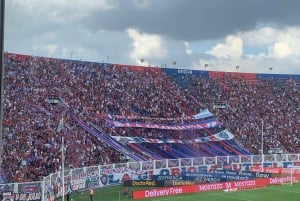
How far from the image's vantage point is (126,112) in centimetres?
5475

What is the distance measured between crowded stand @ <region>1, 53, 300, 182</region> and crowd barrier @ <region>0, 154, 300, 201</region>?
317cm

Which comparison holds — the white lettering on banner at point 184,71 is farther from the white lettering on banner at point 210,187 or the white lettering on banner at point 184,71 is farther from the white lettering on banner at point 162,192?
the white lettering on banner at point 162,192

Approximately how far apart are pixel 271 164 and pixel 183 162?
11.4 m

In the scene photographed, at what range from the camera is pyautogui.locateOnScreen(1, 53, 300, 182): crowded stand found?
42.3 meters

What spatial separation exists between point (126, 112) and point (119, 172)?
13.6 meters

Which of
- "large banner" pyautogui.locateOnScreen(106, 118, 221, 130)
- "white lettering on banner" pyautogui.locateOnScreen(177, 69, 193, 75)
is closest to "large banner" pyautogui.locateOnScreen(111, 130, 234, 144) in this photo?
"large banner" pyautogui.locateOnScreen(106, 118, 221, 130)

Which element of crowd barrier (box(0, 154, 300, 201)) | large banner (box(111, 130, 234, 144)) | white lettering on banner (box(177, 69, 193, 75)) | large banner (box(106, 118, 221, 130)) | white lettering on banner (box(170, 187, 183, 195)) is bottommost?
white lettering on banner (box(170, 187, 183, 195))

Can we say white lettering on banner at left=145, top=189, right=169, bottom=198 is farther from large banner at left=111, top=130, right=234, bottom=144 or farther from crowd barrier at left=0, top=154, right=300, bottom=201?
large banner at left=111, top=130, right=234, bottom=144

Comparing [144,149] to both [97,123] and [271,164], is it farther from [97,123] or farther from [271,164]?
[271,164]

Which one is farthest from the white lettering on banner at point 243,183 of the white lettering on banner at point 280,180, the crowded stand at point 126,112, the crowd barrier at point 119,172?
the crowded stand at point 126,112

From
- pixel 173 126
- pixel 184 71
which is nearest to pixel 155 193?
pixel 173 126

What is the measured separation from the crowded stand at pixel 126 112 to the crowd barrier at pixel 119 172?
3173 mm

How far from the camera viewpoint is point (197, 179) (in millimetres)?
43312

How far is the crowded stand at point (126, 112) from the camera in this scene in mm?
42281
